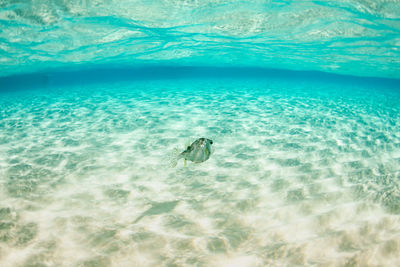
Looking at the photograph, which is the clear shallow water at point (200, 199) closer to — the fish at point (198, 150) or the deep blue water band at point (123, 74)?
the fish at point (198, 150)

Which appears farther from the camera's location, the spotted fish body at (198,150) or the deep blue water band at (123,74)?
the deep blue water band at (123,74)

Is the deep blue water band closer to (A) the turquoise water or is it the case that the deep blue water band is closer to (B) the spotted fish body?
(A) the turquoise water

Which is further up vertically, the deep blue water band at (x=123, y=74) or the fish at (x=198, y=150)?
the fish at (x=198, y=150)

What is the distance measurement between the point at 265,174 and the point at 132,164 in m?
3.22

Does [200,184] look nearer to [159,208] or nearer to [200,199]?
[200,199]

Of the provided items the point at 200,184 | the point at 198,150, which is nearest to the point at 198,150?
the point at 198,150

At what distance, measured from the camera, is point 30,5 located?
11445mm

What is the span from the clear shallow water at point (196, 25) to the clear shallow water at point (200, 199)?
7950 millimetres

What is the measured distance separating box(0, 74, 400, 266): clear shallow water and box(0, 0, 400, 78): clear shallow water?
795 centimetres

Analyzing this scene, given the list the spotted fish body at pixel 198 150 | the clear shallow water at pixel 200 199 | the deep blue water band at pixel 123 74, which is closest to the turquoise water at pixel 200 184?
the clear shallow water at pixel 200 199

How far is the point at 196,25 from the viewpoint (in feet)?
53.2

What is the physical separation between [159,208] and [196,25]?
15.1 m

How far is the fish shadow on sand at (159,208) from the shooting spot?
3.83 m

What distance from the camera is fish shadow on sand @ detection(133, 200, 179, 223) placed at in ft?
12.6
